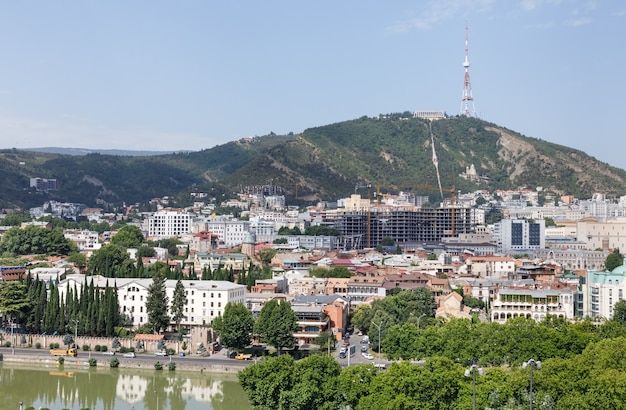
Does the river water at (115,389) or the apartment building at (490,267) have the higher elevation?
the apartment building at (490,267)

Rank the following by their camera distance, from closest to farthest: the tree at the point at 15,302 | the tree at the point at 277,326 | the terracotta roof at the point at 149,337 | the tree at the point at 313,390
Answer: the tree at the point at 313,390 → the tree at the point at 277,326 → the terracotta roof at the point at 149,337 → the tree at the point at 15,302

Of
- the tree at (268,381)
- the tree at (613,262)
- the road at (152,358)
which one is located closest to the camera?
the tree at (268,381)

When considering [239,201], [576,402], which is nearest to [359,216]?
[239,201]

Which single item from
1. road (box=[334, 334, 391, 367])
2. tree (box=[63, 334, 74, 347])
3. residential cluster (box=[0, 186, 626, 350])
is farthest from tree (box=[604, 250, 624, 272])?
tree (box=[63, 334, 74, 347])

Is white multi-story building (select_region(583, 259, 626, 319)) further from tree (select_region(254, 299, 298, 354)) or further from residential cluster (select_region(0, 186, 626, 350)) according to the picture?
tree (select_region(254, 299, 298, 354))

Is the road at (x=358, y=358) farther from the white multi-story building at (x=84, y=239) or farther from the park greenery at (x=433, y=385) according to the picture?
the white multi-story building at (x=84, y=239)

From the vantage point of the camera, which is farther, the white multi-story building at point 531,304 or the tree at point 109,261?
the tree at point 109,261

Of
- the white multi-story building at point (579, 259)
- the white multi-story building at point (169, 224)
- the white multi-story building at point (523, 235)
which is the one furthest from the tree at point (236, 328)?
the white multi-story building at point (169, 224)
